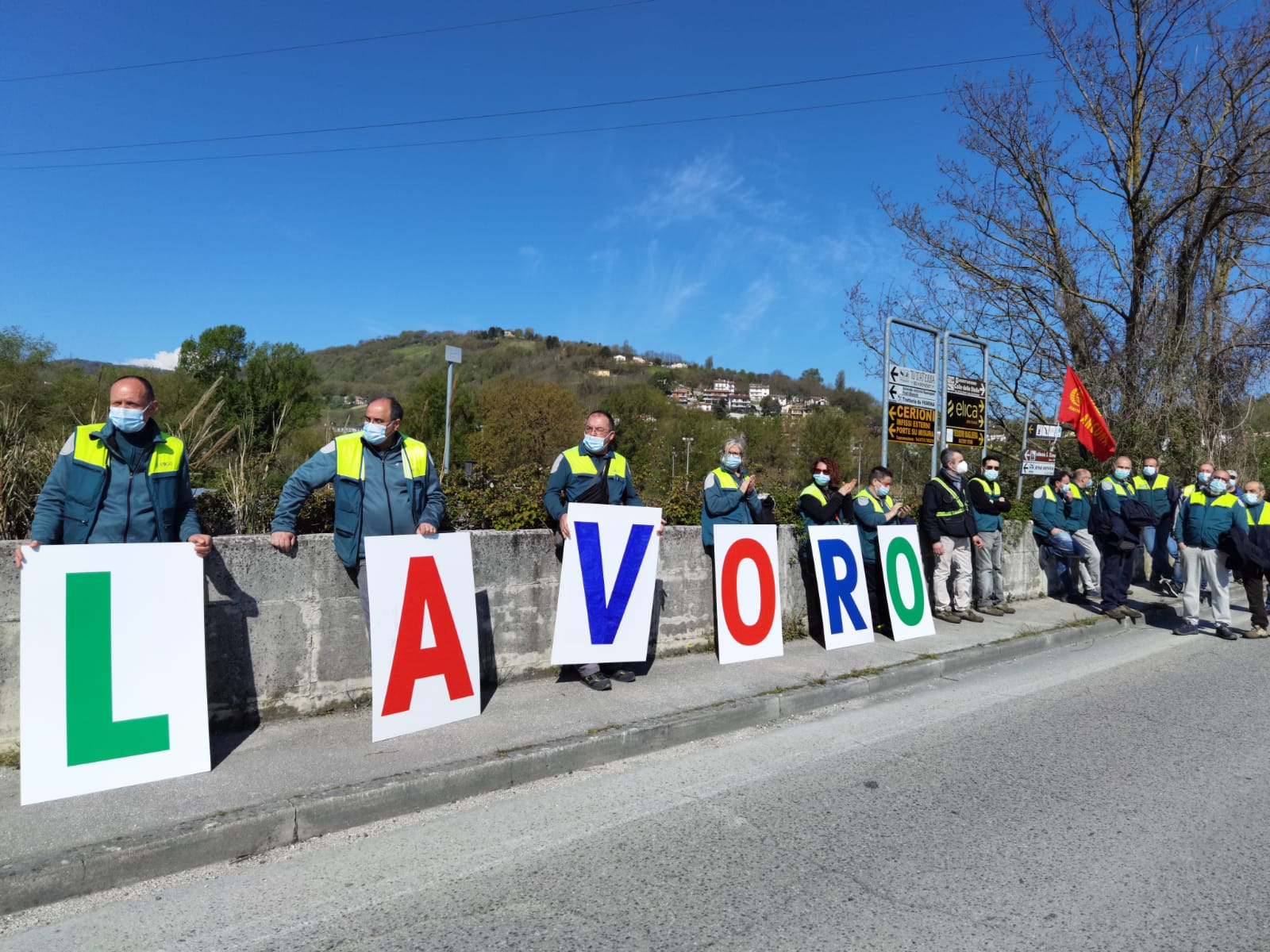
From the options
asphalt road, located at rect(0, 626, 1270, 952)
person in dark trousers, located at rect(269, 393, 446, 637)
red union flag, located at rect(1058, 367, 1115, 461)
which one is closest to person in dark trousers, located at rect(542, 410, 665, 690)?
person in dark trousers, located at rect(269, 393, 446, 637)

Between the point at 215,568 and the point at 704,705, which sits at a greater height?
the point at 215,568

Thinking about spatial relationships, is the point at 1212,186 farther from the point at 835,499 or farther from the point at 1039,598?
the point at 835,499

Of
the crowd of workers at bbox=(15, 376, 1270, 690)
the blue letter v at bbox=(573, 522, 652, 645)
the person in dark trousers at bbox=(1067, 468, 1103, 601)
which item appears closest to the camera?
the crowd of workers at bbox=(15, 376, 1270, 690)

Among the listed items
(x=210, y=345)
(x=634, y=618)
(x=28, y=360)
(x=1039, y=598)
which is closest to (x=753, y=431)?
(x=210, y=345)

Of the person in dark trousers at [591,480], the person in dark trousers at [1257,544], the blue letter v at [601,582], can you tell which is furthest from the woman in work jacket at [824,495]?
the person in dark trousers at [1257,544]

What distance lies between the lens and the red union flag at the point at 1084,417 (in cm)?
1495

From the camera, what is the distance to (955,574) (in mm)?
9805

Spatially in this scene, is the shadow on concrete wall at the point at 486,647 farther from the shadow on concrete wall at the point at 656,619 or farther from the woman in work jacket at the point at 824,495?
the woman in work jacket at the point at 824,495

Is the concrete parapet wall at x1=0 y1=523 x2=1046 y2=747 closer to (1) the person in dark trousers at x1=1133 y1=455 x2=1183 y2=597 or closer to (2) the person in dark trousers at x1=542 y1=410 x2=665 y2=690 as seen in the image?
(2) the person in dark trousers at x1=542 y1=410 x2=665 y2=690

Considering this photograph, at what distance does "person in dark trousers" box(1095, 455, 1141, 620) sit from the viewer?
1050 centimetres

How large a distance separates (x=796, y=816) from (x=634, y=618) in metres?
2.53

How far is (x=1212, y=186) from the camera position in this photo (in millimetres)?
17469

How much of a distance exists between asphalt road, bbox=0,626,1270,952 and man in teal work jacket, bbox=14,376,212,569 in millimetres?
1925

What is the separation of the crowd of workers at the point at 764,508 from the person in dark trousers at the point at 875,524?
19 mm
